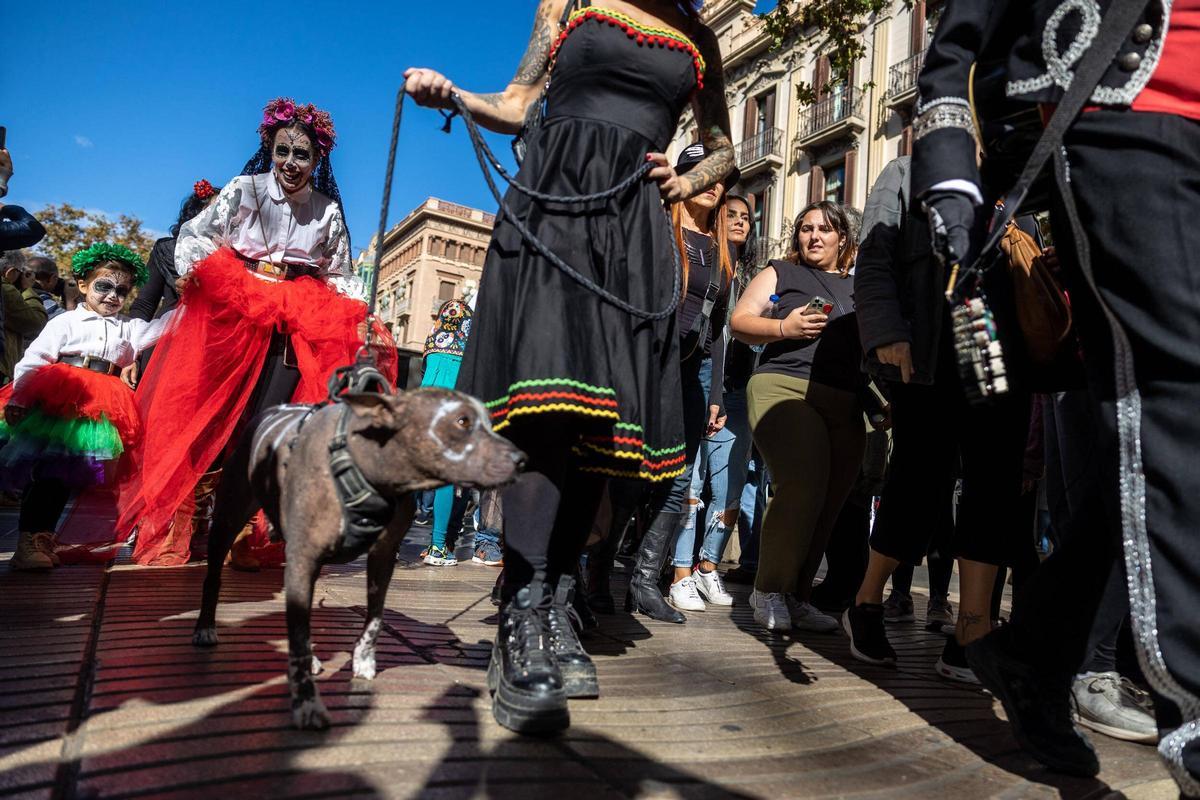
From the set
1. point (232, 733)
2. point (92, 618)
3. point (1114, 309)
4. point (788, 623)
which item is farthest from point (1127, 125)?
point (92, 618)

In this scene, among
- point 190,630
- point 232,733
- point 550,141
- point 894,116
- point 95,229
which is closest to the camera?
point 232,733

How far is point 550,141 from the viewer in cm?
239

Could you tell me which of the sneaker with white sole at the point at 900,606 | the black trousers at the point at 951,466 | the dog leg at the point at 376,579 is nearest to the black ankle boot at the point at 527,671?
the dog leg at the point at 376,579

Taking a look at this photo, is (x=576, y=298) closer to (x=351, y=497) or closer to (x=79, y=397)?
(x=351, y=497)

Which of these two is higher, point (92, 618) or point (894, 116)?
point (894, 116)

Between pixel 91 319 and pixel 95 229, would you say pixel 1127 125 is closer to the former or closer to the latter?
pixel 91 319

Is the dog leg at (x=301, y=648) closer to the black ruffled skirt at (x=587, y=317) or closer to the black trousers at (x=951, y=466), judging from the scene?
the black ruffled skirt at (x=587, y=317)

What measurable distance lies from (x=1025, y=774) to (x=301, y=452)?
1.92 m

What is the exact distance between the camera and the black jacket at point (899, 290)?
266cm

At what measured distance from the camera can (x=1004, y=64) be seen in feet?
6.79

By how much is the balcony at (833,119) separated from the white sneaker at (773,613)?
20911 millimetres

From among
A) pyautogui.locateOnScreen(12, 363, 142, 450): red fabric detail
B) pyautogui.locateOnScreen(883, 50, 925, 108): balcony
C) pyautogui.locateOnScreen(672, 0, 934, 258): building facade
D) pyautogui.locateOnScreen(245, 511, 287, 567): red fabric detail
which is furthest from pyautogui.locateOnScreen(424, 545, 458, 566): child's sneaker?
pyautogui.locateOnScreen(883, 50, 925, 108): balcony

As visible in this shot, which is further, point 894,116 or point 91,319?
point 894,116

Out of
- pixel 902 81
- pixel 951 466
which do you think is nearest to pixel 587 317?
pixel 951 466
